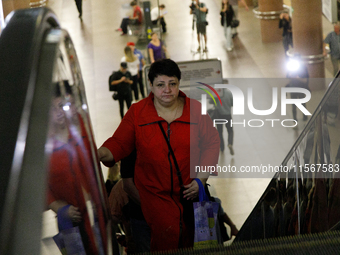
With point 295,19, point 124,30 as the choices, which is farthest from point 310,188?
point 124,30

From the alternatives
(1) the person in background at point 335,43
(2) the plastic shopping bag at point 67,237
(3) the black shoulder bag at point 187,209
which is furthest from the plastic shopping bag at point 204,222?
(1) the person in background at point 335,43

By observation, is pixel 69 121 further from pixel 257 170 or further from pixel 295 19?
pixel 295 19

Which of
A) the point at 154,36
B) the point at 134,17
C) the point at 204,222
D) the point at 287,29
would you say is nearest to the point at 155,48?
the point at 154,36

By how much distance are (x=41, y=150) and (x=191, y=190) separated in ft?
6.12

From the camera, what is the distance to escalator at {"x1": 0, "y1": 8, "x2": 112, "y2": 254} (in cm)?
95

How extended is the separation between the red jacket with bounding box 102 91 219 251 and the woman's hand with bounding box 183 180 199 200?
0.05 m

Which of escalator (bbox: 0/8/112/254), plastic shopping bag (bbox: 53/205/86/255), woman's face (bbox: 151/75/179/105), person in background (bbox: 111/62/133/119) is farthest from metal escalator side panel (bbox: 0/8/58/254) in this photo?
person in background (bbox: 111/62/133/119)

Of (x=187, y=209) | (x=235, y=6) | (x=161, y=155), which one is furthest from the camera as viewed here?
(x=235, y=6)

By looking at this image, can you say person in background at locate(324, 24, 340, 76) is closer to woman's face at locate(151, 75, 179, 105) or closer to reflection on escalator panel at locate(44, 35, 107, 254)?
woman's face at locate(151, 75, 179, 105)

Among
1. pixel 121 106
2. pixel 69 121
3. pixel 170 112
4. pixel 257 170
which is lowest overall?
pixel 257 170

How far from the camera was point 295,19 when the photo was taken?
12430mm

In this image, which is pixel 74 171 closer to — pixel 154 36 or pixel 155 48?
pixel 155 48

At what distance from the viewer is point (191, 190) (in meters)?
2.86

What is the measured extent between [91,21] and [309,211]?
11748 millimetres
